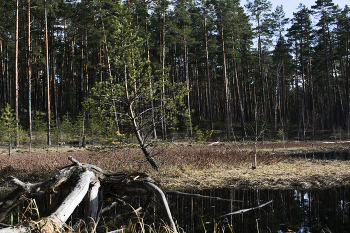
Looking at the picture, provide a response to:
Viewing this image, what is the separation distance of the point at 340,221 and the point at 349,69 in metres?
36.4

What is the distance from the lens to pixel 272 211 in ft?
17.2

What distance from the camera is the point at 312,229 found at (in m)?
4.26

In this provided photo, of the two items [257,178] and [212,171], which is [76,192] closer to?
[257,178]

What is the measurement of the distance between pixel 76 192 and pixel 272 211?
4164 mm

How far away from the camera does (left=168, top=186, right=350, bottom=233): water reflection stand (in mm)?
4406

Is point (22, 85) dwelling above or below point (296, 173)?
above

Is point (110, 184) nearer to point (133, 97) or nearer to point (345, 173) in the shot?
point (133, 97)

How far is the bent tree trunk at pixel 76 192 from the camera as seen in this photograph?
7.57 feet

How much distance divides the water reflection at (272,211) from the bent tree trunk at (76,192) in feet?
4.64

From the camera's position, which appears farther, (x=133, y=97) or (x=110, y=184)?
(x=133, y=97)

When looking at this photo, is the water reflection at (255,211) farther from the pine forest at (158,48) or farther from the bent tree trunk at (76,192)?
the pine forest at (158,48)

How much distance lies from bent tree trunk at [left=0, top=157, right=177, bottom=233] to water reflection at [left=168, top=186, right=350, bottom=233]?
1413mm

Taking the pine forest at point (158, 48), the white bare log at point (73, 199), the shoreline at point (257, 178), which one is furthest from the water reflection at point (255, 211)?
the pine forest at point (158, 48)

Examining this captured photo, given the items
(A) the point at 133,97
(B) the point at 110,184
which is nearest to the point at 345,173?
(A) the point at 133,97
